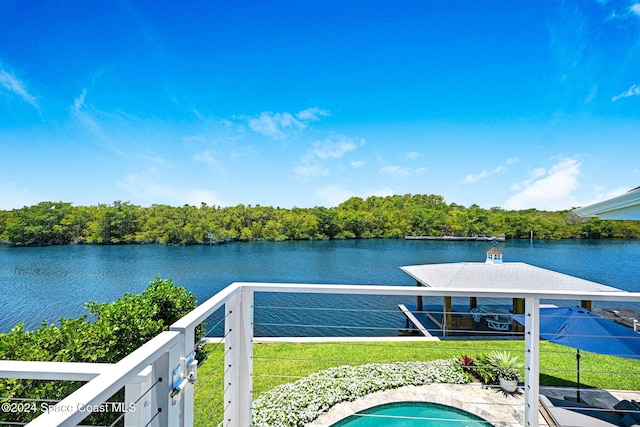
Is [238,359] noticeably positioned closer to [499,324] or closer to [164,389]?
[164,389]

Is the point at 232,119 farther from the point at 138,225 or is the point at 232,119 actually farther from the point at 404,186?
the point at 404,186

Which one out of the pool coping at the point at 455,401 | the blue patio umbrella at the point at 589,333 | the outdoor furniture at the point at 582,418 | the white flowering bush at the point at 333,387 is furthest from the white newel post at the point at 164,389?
the blue patio umbrella at the point at 589,333

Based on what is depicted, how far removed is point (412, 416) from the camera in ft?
11.9

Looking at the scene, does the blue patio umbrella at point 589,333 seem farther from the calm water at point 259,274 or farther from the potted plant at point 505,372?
the calm water at point 259,274

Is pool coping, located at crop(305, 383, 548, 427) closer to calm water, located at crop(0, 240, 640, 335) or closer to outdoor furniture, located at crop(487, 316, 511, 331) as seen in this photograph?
calm water, located at crop(0, 240, 640, 335)

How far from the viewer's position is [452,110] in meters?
29.7

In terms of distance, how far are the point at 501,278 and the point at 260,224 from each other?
1499 inches

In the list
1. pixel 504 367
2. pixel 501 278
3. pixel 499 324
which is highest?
pixel 501 278

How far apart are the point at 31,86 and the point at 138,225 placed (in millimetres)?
17122

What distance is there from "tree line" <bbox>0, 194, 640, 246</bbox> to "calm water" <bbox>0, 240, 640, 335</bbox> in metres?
7.05

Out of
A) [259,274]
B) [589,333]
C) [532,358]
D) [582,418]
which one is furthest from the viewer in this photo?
[259,274]

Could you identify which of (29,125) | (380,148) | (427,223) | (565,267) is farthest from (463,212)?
(29,125)

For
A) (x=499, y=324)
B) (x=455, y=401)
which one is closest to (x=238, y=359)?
(x=455, y=401)

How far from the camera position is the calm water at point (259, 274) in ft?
41.6
